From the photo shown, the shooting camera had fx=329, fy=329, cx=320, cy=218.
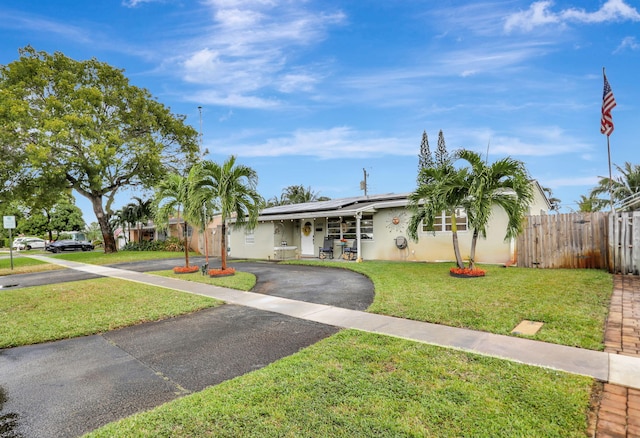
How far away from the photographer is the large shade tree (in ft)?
65.7

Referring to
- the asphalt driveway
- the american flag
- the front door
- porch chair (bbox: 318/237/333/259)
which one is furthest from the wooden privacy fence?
the front door

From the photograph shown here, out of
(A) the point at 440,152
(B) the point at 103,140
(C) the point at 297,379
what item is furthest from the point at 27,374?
(A) the point at 440,152

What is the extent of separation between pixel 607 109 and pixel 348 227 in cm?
1070

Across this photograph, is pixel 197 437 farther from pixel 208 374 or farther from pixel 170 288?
pixel 170 288

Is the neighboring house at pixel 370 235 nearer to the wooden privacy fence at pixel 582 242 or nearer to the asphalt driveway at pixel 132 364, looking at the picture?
the wooden privacy fence at pixel 582 242

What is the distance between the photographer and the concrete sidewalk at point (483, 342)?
367 centimetres

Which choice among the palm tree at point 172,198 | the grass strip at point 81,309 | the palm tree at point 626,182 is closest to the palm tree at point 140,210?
the palm tree at point 172,198

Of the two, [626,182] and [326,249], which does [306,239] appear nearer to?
[326,249]

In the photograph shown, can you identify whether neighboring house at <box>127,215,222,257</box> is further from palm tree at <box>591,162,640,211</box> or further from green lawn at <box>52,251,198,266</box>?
palm tree at <box>591,162,640,211</box>

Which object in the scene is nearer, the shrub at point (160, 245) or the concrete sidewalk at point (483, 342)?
the concrete sidewalk at point (483, 342)

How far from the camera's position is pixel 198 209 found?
11.7m

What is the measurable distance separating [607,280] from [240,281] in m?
9.93

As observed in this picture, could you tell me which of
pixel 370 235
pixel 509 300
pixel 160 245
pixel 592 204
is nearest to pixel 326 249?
pixel 370 235

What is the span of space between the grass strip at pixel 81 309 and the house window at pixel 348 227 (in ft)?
30.3
